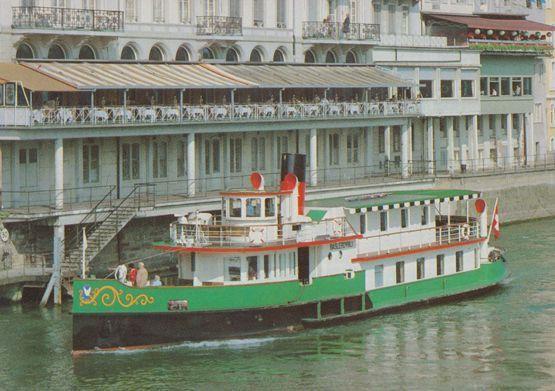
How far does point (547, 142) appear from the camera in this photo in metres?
104

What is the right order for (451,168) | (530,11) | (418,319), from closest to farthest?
1. (418,319)
2. (451,168)
3. (530,11)

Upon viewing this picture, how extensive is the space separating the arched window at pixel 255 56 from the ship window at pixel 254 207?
25391 millimetres

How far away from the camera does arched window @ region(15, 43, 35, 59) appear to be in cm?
6575

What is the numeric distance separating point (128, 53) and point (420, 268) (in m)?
19.1

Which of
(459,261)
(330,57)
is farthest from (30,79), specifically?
(330,57)

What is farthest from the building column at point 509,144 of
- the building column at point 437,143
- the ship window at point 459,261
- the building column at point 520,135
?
the ship window at point 459,261

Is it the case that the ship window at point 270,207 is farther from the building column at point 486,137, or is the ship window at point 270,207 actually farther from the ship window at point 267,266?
the building column at point 486,137

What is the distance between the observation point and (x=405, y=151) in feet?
271

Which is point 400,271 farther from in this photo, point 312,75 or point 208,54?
point 312,75

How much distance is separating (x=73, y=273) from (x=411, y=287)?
40.0ft

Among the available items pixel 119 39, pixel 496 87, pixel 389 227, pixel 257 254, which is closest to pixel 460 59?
pixel 496 87

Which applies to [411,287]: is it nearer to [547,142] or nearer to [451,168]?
[451,168]

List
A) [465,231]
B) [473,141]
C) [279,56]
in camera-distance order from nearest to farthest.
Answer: [465,231]
[279,56]
[473,141]

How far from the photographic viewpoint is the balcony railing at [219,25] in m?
74.5
